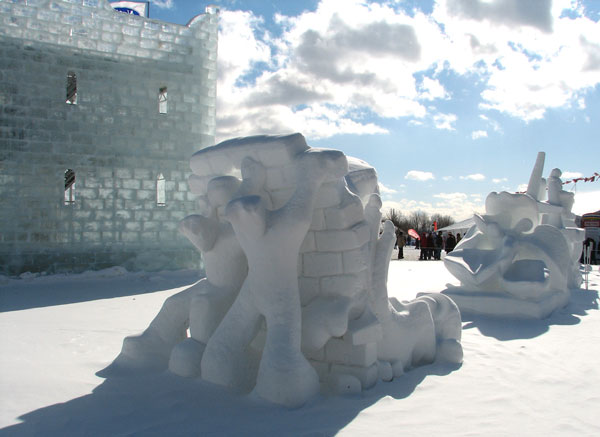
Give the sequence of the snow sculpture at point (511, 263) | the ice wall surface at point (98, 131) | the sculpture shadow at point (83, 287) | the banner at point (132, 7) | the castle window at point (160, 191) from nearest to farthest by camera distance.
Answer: the snow sculpture at point (511, 263) → the sculpture shadow at point (83, 287) → the ice wall surface at point (98, 131) → the castle window at point (160, 191) → the banner at point (132, 7)

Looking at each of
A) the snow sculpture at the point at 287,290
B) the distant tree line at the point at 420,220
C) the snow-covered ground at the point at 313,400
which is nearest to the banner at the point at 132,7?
the snow-covered ground at the point at 313,400

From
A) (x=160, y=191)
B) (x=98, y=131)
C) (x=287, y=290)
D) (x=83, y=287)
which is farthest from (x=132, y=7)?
(x=287, y=290)

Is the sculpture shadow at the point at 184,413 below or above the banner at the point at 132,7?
below

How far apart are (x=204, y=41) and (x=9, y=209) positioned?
18.2 ft

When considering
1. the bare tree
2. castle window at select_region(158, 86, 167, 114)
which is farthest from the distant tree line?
castle window at select_region(158, 86, 167, 114)

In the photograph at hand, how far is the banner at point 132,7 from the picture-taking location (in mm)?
10883

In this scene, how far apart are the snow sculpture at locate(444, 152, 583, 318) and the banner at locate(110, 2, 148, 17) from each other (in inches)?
339

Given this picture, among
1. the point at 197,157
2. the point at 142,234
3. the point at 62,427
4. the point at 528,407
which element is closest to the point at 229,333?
the point at 62,427

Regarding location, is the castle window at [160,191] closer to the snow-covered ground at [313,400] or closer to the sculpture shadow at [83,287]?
the sculpture shadow at [83,287]

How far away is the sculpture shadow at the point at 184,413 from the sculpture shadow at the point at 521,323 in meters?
2.79

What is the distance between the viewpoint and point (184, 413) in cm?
291

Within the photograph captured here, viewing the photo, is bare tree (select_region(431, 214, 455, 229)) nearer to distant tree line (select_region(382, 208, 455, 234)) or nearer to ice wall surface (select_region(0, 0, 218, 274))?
distant tree line (select_region(382, 208, 455, 234))

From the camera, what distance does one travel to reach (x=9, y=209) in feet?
30.8

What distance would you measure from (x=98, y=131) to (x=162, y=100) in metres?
1.66
